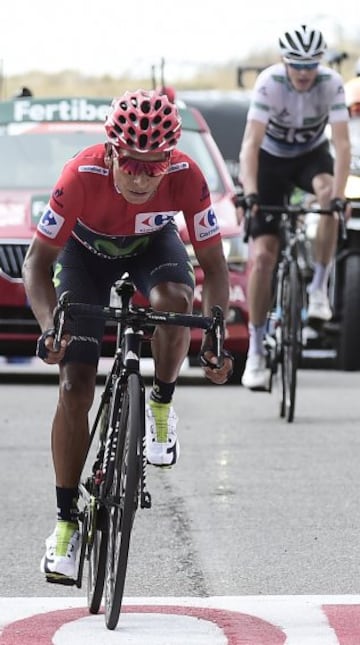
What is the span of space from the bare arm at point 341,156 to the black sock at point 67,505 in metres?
5.54

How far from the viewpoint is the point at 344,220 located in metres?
11.6

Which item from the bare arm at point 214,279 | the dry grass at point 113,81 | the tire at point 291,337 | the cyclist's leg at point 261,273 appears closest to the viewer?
the bare arm at point 214,279

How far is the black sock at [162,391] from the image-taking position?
673cm

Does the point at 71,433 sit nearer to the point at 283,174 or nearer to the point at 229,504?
the point at 229,504

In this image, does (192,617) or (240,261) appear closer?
(192,617)

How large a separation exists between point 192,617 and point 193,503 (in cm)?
244

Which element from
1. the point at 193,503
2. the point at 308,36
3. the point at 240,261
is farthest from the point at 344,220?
the point at 193,503

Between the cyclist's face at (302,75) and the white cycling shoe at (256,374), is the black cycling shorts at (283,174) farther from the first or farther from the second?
the white cycling shoe at (256,374)

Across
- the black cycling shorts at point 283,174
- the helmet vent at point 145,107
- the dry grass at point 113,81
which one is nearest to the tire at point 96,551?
the helmet vent at point 145,107

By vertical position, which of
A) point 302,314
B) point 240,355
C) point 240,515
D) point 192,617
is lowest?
point 240,355

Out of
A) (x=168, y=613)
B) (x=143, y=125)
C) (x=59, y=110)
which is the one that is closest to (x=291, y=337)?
(x=59, y=110)

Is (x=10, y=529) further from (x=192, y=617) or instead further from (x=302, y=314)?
(x=302, y=314)

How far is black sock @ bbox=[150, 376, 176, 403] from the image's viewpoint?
22.1ft

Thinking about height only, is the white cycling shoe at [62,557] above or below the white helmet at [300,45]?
below
